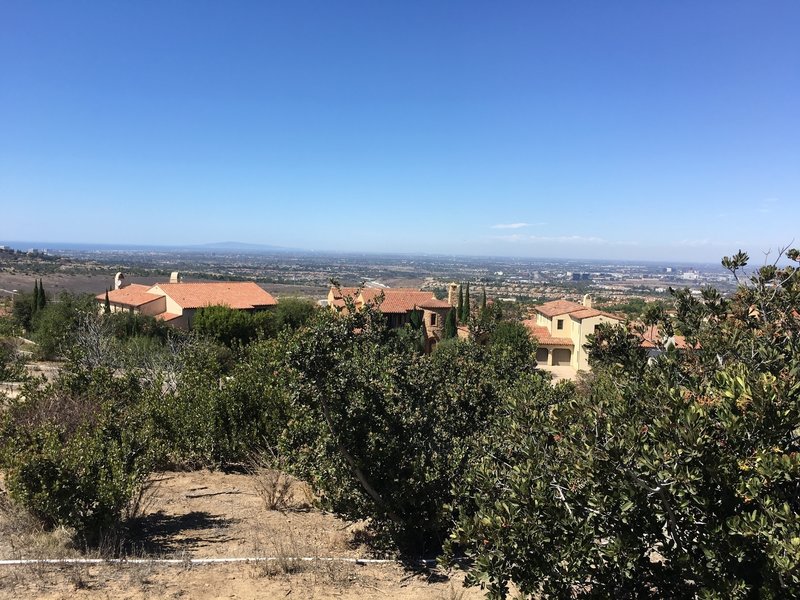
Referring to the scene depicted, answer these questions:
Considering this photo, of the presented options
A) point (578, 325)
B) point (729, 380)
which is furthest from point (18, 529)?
point (578, 325)

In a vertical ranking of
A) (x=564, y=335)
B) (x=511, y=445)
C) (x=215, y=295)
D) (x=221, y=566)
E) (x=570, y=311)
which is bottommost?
(x=564, y=335)

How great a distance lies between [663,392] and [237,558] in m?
6.94

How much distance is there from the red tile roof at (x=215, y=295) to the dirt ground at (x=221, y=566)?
1487 inches

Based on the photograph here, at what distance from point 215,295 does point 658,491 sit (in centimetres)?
4895

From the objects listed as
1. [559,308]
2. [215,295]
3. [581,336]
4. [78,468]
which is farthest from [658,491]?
[215,295]

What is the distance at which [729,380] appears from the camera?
4.99m

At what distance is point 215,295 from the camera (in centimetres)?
4981

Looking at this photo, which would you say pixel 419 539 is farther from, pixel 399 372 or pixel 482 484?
pixel 482 484

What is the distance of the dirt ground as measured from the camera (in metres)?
7.46

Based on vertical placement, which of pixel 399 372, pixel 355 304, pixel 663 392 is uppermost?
pixel 355 304

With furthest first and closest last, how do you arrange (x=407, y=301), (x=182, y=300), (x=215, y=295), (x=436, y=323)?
(x=215, y=295) → (x=182, y=300) → (x=436, y=323) → (x=407, y=301)

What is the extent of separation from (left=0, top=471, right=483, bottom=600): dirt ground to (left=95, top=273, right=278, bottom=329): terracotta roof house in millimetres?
37282

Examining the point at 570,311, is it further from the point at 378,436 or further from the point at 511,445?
the point at 511,445

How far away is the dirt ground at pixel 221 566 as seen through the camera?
24.5 ft
